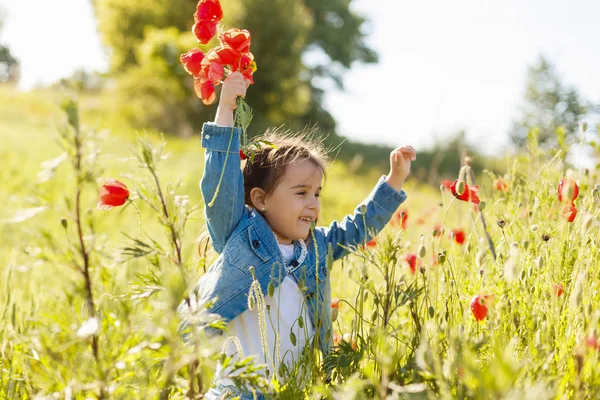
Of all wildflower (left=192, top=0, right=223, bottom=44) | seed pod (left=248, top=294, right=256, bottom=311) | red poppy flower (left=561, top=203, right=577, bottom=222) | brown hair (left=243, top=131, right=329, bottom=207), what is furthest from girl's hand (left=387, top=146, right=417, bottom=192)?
seed pod (left=248, top=294, right=256, bottom=311)

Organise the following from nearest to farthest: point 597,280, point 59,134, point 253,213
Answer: point 59,134, point 597,280, point 253,213

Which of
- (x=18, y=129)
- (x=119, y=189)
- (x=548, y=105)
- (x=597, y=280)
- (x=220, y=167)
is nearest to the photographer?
(x=119, y=189)

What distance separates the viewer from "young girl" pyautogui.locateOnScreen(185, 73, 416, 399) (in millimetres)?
1699

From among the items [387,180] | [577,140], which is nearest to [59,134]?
[387,180]

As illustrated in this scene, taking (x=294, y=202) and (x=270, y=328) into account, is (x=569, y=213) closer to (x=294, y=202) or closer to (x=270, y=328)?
(x=294, y=202)

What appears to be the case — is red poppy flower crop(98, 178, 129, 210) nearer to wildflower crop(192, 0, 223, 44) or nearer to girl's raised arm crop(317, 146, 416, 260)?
wildflower crop(192, 0, 223, 44)

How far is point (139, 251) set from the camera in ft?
3.52

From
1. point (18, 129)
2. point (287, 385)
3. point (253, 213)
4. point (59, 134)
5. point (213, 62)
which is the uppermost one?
point (18, 129)

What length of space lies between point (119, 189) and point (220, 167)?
1.53ft

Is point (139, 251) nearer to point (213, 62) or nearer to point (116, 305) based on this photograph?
point (116, 305)

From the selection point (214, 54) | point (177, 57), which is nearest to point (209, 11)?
point (214, 54)

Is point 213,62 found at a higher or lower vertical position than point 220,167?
higher

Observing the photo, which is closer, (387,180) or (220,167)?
(220,167)

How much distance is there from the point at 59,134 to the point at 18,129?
12.0m
